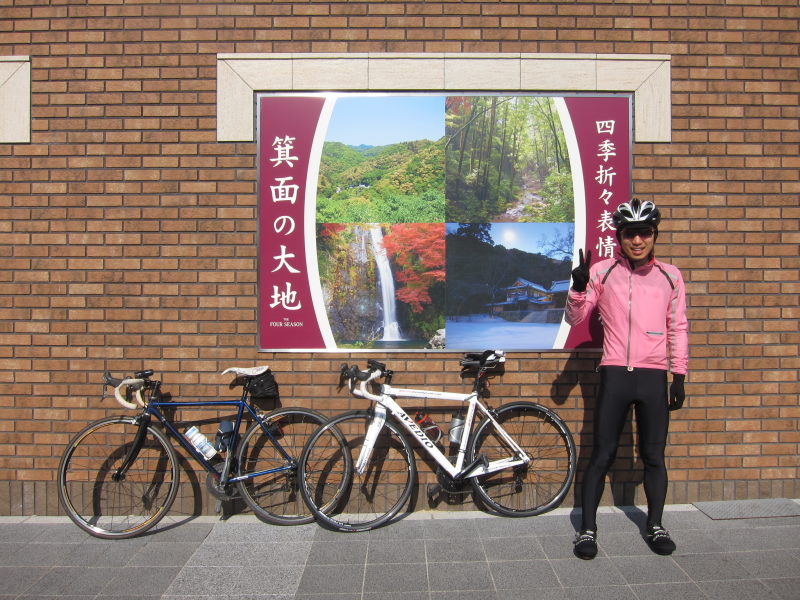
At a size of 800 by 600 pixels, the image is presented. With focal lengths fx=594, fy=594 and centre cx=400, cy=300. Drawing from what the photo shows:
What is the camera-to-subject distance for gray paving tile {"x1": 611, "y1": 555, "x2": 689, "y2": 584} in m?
3.56

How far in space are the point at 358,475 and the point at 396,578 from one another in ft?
3.07

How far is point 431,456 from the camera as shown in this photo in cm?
450

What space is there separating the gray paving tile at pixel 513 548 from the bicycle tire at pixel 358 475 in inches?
27.4

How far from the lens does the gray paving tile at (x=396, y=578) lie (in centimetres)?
348

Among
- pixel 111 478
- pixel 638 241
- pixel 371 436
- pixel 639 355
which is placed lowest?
pixel 111 478

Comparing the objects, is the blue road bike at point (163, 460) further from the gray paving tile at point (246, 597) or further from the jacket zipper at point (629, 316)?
the jacket zipper at point (629, 316)

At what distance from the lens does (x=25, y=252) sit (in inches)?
183

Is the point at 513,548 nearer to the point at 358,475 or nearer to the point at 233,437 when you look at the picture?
the point at 358,475

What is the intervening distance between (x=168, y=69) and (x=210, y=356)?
2.26 m

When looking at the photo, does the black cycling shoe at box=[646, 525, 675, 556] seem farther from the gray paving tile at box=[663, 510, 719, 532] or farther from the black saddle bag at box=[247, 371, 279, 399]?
the black saddle bag at box=[247, 371, 279, 399]

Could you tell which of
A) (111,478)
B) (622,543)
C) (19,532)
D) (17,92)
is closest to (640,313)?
(622,543)

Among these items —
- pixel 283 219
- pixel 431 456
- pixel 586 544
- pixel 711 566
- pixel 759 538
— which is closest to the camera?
pixel 711 566

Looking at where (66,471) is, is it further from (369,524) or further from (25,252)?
(369,524)

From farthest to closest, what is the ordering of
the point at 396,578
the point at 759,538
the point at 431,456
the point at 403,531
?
the point at 431,456, the point at 403,531, the point at 759,538, the point at 396,578
